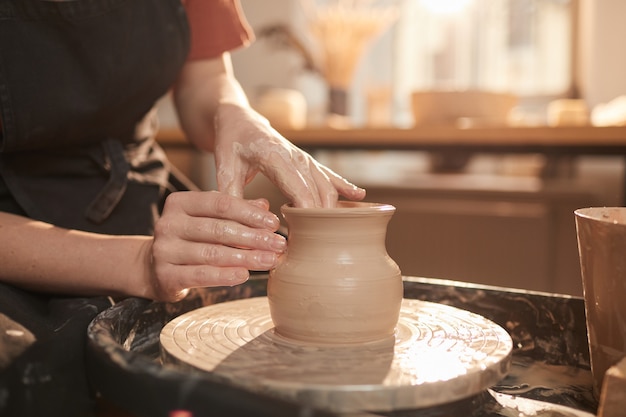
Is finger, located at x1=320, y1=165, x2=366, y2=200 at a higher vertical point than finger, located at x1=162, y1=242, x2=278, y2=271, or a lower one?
higher

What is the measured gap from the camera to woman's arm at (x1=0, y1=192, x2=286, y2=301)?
2.40 feet

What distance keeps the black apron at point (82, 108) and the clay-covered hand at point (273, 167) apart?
0.73 feet

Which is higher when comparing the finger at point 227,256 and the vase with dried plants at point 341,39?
the vase with dried plants at point 341,39

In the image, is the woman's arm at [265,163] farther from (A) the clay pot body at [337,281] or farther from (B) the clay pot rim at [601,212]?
(B) the clay pot rim at [601,212]

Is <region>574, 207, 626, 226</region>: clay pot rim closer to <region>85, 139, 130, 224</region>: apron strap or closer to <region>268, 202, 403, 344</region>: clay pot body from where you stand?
<region>268, 202, 403, 344</region>: clay pot body

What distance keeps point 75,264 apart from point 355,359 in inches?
15.5

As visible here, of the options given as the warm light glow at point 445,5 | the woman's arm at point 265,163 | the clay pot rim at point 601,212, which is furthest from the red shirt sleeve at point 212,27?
the warm light glow at point 445,5

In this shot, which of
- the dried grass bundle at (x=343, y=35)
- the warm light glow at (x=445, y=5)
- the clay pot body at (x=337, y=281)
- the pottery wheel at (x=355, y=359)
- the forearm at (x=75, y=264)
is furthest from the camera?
the warm light glow at (x=445, y=5)

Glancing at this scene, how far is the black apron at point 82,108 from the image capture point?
93 centimetres

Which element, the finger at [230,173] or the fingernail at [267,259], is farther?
the finger at [230,173]

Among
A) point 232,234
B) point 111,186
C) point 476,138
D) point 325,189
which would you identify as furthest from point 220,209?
point 476,138

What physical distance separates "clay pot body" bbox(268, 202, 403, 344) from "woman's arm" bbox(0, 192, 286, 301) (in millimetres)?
32

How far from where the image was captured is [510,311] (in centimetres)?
88

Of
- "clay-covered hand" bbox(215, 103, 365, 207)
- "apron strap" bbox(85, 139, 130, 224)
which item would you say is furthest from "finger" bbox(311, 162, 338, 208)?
"apron strap" bbox(85, 139, 130, 224)
